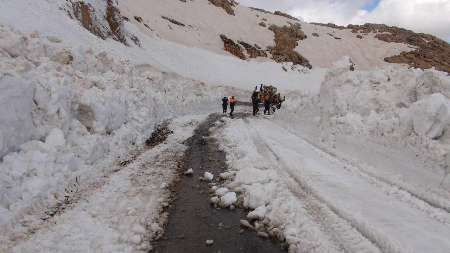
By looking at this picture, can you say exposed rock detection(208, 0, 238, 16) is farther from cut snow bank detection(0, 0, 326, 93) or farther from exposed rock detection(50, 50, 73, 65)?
exposed rock detection(50, 50, 73, 65)

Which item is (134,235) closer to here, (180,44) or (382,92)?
(382,92)

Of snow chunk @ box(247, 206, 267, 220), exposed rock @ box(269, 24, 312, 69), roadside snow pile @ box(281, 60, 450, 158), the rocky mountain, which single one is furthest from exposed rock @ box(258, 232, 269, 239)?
exposed rock @ box(269, 24, 312, 69)

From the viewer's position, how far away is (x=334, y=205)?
8.53m

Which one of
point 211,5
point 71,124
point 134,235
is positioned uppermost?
point 211,5

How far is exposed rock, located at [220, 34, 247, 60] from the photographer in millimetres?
58875

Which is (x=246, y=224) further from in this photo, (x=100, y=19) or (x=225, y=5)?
(x=225, y=5)

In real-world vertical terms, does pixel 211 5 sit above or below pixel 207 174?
above

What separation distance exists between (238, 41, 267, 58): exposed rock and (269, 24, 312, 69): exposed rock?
1756 mm

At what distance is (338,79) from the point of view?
2172 cm

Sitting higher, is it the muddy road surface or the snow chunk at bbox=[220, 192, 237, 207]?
the snow chunk at bbox=[220, 192, 237, 207]

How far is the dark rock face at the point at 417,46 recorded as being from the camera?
2771 inches

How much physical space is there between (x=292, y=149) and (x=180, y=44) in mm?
38626

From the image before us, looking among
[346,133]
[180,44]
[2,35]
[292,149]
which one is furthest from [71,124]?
[180,44]

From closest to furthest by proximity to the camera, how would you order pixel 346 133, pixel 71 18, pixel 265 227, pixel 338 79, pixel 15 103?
pixel 265 227 < pixel 15 103 < pixel 346 133 < pixel 338 79 < pixel 71 18
